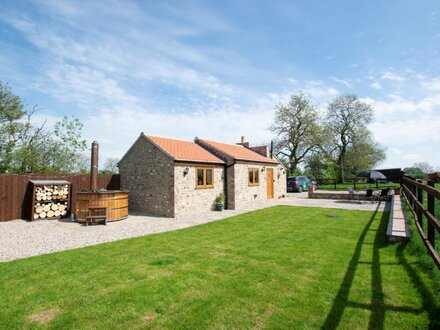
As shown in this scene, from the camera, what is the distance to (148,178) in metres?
14.4

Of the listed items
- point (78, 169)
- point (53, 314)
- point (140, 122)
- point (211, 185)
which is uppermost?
point (140, 122)

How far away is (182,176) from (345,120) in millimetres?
32961

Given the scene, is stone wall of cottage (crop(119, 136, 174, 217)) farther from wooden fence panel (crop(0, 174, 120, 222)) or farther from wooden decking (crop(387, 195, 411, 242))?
wooden decking (crop(387, 195, 411, 242))

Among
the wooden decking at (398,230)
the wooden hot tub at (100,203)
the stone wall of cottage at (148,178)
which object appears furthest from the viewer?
the stone wall of cottage at (148,178)

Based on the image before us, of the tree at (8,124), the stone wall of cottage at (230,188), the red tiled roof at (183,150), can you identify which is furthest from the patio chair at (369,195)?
the tree at (8,124)

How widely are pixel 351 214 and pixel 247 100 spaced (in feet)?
34.5

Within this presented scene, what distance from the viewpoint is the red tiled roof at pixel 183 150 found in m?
13.8

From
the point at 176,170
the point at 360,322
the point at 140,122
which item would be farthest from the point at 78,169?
the point at 360,322

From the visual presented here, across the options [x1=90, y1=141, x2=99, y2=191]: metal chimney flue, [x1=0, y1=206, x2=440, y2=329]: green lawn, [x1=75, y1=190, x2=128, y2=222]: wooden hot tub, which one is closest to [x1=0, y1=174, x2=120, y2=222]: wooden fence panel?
[x1=90, y1=141, x2=99, y2=191]: metal chimney flue

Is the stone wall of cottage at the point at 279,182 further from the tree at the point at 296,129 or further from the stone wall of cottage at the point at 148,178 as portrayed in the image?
the tree at the point at 296,129

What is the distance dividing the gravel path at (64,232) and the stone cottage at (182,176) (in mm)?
1424

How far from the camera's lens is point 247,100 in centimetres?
1862

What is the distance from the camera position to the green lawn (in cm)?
350

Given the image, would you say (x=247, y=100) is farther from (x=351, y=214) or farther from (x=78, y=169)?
(x=78, y=169)
